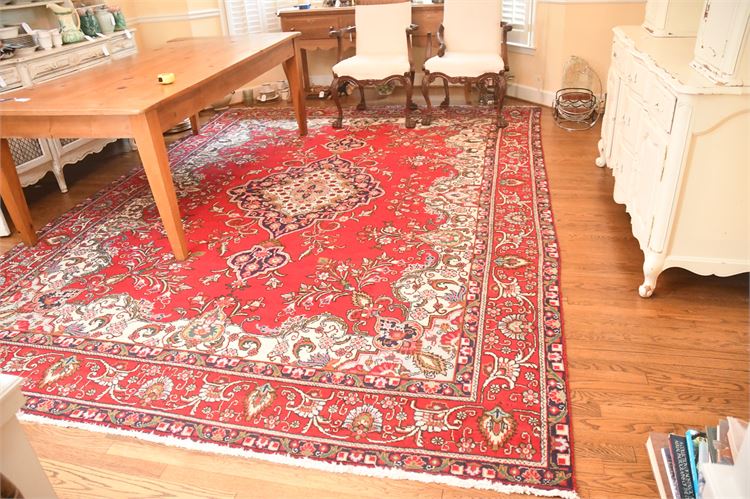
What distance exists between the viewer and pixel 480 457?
164cm

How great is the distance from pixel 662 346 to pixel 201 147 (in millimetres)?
3749

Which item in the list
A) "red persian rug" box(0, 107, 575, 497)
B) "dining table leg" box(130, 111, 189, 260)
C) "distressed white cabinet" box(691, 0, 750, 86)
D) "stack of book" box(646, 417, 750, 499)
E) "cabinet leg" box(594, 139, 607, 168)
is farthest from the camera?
"cabinet leg" box(594, 139, 607, 168)

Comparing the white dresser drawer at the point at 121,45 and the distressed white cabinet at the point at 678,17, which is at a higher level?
the distressed white cabinet at the point at 678,17

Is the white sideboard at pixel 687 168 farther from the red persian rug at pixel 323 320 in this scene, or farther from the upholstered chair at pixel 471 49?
the upholstered chair at pixel 471 49

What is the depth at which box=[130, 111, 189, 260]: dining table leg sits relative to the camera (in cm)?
252

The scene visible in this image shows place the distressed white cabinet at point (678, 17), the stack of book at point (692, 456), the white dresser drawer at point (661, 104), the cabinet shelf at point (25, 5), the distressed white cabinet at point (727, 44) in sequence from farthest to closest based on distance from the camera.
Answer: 1. the cabinet shelf at point (25, 5)
2. the distressed white cabinet at point (678, 17)
3. the white dresser drawer at point (661, 104)
4. the distressed white cabinet at point (727, 44)
5. the stack of book at point (692, 456)

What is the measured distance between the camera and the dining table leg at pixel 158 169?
2.52m

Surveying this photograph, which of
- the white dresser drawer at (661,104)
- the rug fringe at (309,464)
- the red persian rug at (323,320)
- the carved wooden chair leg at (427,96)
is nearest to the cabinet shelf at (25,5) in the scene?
the red persian rug at (323,320)

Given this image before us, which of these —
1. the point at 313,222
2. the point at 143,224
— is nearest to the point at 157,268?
the point at 143,224

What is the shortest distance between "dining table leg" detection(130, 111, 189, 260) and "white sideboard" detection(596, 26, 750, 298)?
87.5 inches

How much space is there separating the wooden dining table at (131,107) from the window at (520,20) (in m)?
2.71

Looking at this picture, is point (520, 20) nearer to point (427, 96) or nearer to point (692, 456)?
point (427, 96)

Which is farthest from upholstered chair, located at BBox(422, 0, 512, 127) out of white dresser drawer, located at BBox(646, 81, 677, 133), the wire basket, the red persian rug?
white dresser drawer, located at BBox(646, 81, 677, 133)

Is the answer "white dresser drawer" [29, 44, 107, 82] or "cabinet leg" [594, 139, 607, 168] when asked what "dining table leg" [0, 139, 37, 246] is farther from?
"cabinet leg" [594, 139, 607, 168]
